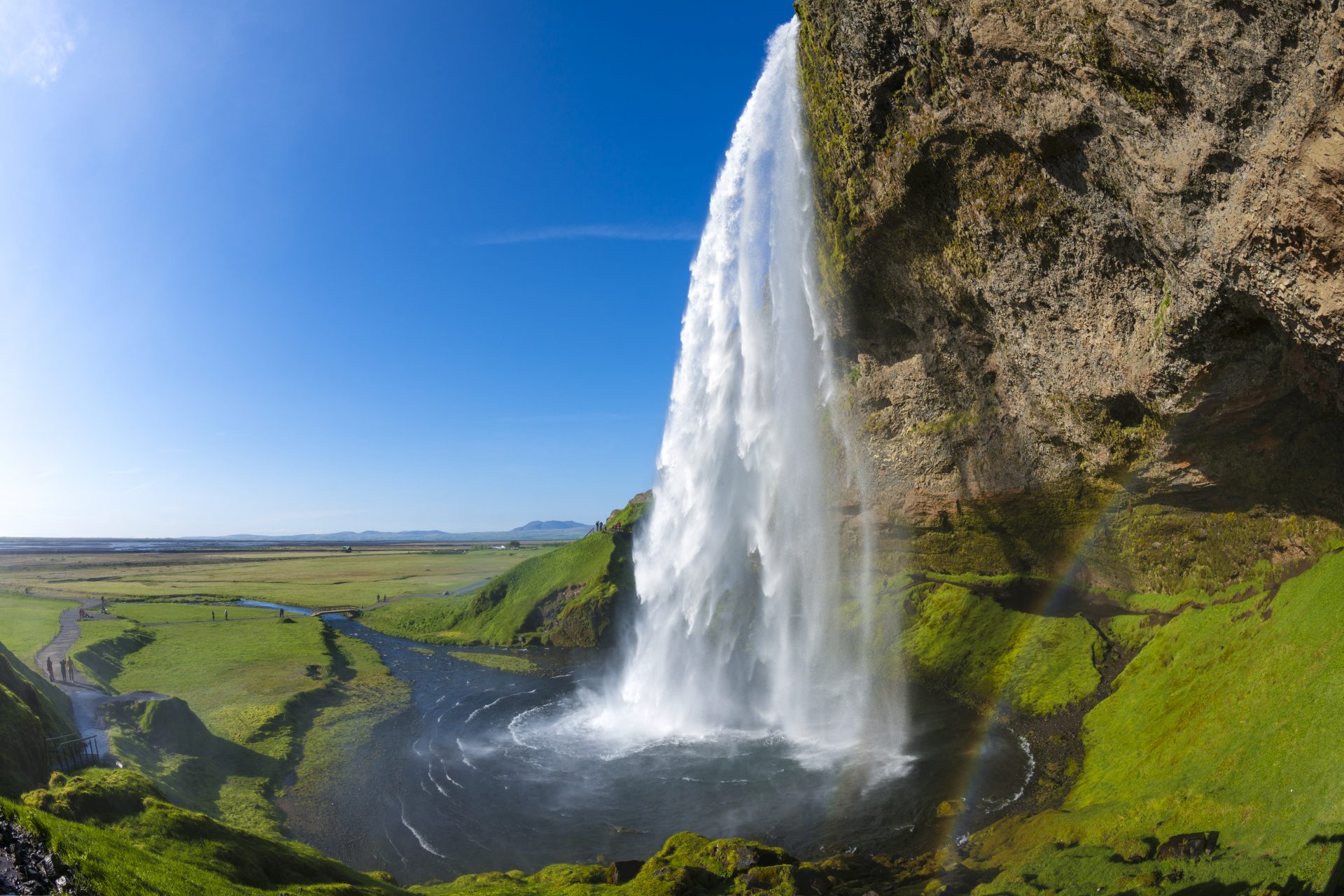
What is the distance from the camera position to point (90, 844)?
9.58 m

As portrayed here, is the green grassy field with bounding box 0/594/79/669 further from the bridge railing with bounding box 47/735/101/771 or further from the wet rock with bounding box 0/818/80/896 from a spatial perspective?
the wet rock with bounding box 0/818/80/896

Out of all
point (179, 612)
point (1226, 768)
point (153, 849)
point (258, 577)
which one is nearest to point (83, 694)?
point (153, 849)

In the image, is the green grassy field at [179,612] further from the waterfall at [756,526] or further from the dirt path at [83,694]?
the waterfall at [756,526]

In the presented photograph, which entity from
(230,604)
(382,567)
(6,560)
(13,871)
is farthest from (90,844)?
(6,560)

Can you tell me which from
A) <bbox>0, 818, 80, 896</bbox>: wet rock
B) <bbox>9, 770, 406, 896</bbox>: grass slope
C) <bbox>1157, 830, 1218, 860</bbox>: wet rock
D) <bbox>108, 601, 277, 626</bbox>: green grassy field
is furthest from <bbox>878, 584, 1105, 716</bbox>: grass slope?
<bbox>108, 601, 277, 626</bbox>: green grassy field

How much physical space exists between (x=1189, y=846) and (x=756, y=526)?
24.6m

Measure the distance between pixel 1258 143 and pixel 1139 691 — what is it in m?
18.1

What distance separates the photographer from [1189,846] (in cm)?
1302

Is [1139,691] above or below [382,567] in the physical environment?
above

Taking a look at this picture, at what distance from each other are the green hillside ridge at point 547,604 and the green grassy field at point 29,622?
21.8 metres

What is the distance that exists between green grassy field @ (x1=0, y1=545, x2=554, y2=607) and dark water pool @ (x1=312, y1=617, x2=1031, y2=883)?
53336mm

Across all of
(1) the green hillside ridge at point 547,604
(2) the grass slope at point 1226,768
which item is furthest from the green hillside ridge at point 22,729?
(1) the green hillside ridge at point 547,604

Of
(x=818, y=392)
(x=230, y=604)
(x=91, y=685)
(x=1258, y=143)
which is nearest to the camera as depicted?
(x=1258, y=143)

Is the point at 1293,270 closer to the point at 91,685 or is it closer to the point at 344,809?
the point at 344,809
